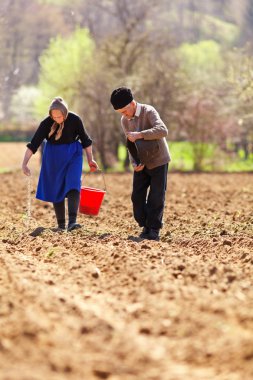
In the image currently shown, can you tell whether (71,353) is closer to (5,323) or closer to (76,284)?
(5,323)

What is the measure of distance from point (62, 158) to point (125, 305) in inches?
181

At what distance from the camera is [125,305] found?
19.2ft

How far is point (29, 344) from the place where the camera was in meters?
4.75

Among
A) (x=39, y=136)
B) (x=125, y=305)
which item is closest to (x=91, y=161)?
(x=39, y=136)

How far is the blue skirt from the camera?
10250 mm

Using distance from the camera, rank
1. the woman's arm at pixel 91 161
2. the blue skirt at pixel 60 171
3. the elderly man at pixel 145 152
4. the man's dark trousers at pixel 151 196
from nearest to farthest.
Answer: the elderly man at pixel 145 152 → the man's dark trousers at pixel 151 196 → the woman's arm at pixel 91 161 → the blue skirt at pixel 60 171

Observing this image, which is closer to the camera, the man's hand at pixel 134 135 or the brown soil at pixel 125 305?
the brown soil at pixel 125 305

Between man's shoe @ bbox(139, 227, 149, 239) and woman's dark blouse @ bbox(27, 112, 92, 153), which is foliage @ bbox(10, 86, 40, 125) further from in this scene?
man's shoe @ bbox(139, 227, 149, 239)

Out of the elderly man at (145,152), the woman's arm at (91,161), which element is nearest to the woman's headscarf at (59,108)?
the woman's arm at (91,161)

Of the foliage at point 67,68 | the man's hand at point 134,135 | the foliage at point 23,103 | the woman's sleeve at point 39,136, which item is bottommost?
the foliage at point 23,103

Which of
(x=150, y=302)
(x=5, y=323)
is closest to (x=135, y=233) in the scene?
(x=150, y=302)

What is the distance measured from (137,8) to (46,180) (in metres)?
36.6

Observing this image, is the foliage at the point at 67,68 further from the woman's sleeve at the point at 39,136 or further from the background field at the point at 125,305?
the background field at the point at 125,305

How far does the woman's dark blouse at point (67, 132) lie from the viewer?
10.1m
